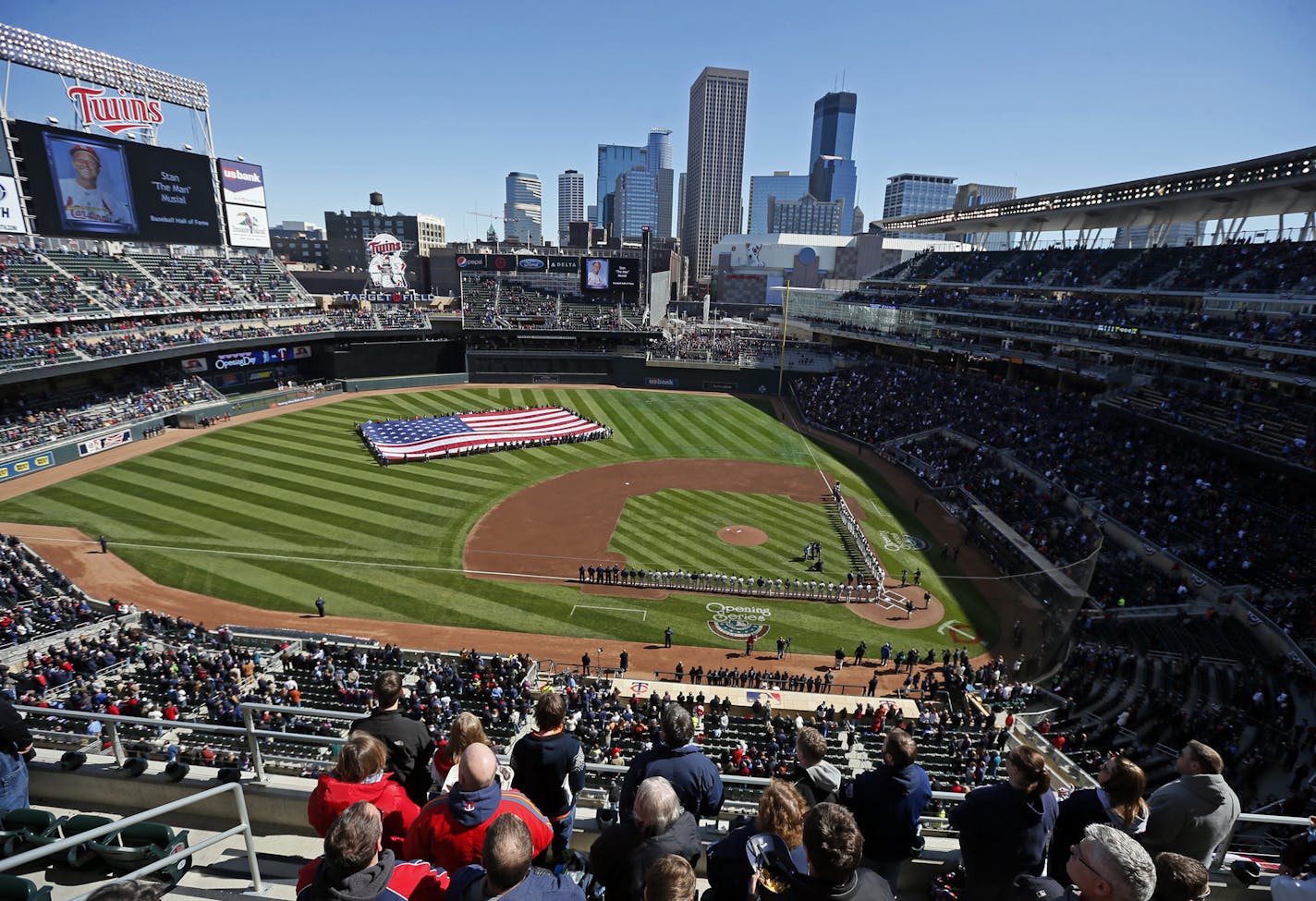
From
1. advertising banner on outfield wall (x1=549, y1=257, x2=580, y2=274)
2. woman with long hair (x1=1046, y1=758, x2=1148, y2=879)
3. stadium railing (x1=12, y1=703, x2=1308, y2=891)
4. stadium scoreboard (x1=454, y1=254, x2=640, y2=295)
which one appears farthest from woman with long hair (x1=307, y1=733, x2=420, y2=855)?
advertising banner on outfield wall (x1=549, y1=257, x2=580, y2=274)

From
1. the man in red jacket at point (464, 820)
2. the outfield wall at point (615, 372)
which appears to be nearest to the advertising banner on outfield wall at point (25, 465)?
the outfield wall at point (615, 372)

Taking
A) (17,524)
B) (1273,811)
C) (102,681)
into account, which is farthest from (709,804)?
(17,524)

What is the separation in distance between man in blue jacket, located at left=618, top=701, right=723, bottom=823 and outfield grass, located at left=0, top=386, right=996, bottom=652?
61.9 feet

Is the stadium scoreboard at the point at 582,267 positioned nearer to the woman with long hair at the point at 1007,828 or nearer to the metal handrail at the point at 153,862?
the metal handrail at the point at 153,862

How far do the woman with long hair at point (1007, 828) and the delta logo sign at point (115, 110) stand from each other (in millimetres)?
65350

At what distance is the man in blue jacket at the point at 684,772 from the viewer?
5242 millimetres

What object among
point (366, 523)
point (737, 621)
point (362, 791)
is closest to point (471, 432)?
point (366, 523)

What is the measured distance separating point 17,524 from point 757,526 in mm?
33482

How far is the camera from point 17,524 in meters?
29.0

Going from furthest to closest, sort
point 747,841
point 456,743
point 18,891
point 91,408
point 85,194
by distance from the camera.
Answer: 1. point 85,194
2. point 91,408
3. point 456,743
4. point 18,891
5. point 747,841

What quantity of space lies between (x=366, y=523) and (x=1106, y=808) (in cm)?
3124

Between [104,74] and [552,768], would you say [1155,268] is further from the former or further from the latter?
[104,74]

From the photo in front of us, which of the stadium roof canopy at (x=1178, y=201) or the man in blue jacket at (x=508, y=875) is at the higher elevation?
the stadium roof canopy at (x=1178, y=201)

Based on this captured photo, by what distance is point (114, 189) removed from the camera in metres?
47.8
